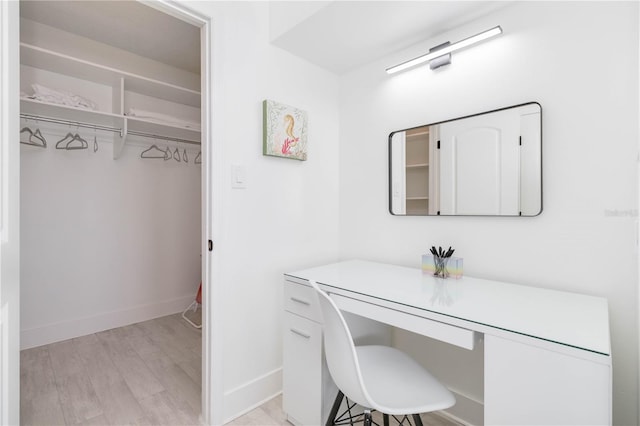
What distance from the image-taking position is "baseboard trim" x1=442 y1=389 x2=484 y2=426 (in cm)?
159

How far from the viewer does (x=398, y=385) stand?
1.19 m

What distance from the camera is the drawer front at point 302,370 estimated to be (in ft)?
4.87

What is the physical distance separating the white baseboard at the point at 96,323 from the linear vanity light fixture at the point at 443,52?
117 inches

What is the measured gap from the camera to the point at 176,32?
97.1 inches

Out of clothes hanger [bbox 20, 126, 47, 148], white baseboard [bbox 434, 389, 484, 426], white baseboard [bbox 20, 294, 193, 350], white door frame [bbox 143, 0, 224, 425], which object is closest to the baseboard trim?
white baseboard [bbox 434, 389, 484, 426]

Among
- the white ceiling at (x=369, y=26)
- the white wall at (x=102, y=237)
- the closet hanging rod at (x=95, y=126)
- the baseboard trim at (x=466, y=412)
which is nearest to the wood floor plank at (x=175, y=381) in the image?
the white wall at (x=102, y=237)

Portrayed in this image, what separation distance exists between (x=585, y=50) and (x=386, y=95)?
0.99 meters

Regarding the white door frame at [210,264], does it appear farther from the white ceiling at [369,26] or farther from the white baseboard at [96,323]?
the white baseboard at [96,323]

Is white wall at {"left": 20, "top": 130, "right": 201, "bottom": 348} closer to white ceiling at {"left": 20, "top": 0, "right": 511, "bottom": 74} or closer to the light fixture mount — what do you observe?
white ceiling at {"left": 20, "top": 0, "right": 511, "bottom": 74}

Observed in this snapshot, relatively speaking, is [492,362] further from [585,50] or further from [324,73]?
[324,73]

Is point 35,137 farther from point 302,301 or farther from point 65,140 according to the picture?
point 302,301

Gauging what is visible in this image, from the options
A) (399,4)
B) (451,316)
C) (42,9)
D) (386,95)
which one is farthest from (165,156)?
(451,316)

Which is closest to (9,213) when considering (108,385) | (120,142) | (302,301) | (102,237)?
(302,301)

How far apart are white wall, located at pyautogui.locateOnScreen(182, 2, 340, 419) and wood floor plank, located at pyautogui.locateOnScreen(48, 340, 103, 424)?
79 cm
